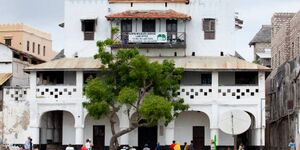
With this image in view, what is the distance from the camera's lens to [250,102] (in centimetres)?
5088

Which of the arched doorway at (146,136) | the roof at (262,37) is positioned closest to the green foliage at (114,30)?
the arched doorway at (146,136)

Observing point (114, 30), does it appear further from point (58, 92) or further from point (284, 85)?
point (284, 85)

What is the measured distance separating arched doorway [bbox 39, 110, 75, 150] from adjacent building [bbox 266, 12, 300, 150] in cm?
1506

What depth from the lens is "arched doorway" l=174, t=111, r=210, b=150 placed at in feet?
174

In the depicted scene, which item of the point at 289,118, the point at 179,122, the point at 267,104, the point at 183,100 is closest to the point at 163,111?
the point at 183,100

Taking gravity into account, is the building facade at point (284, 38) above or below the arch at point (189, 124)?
above

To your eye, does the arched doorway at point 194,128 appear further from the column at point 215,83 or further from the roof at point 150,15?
the roof at point 150,15

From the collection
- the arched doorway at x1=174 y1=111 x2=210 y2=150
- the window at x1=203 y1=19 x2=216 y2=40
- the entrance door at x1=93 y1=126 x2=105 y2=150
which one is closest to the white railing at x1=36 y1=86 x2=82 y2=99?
the entrance door at x1=93 y1=126 x2=105 y2=150

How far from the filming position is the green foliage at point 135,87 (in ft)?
155

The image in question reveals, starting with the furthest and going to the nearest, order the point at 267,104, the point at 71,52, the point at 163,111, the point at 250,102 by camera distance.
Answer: the point at 267,104 < the point at 71,52 < the point at 250,102 < the point at 163,111

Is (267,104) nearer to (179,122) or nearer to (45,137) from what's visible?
(179,122)

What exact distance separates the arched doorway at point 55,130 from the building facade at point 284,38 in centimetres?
1641

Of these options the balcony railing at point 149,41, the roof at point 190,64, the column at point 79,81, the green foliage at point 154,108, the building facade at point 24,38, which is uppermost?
the building facade at point 24,38

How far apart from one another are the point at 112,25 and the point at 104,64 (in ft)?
17.5
